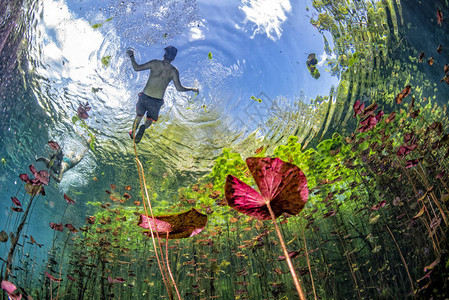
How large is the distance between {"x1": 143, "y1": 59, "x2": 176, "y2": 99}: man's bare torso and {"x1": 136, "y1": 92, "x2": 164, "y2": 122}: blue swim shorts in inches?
5.6

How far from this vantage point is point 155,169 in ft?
37.2

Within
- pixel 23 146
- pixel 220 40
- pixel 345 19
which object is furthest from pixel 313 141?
pixel 23 146

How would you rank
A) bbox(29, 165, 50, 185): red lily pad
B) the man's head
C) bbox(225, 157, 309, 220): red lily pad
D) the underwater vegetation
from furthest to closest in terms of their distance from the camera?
the man's head → bbox(29, 165, 50, 185): red lily pad → the underwater vegetation → bbox(225, 157, 309, 220): red lily pad

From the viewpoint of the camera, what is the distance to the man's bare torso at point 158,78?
6.68m

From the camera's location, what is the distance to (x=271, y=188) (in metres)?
1.07

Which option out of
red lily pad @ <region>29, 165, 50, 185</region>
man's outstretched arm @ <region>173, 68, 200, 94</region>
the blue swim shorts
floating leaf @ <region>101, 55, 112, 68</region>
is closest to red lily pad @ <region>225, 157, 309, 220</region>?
red lily pad @ <region>29, 165, 50, 185</region>

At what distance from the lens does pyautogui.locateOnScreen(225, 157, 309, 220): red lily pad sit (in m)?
0.99

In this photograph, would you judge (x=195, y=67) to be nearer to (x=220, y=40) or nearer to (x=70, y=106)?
(x=220, y=40)

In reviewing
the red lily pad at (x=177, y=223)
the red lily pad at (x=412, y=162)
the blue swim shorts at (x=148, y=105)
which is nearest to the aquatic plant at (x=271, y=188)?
the red lily pad at (x=177, y=223)

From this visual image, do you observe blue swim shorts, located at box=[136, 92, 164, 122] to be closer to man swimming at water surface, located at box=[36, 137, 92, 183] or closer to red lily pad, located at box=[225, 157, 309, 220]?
man swimming at water surface, located at box=[36, 137, 92, 183]

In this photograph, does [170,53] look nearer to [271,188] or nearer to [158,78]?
[158,78]

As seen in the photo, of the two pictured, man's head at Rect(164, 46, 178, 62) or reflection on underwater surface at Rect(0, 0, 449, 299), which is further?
man's head at Rect(164, 46, 178, 62)

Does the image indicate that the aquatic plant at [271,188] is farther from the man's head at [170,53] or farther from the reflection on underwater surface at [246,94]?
the man's head at [170,53]

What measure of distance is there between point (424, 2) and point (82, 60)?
34.0 feet
